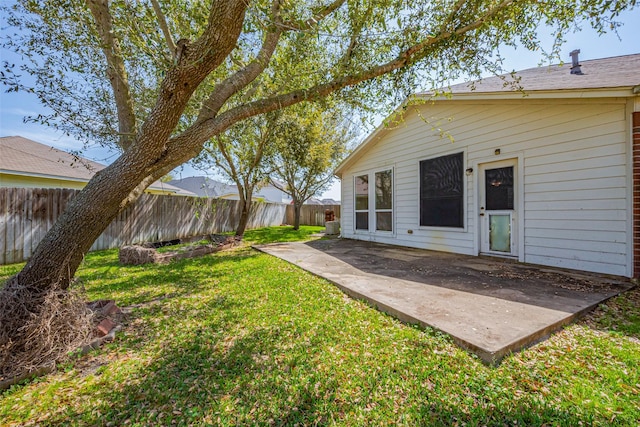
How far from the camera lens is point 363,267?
16.4 feet

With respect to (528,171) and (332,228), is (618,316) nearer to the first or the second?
(528,171)

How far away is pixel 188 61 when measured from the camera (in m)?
2.43

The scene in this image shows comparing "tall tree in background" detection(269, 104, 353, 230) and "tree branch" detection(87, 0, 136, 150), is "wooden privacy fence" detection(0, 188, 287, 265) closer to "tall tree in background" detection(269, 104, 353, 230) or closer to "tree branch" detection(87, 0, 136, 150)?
"tree branch" detection(87, 0, 136, 150)

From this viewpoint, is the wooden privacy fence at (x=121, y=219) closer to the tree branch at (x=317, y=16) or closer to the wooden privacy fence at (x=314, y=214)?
the tree branch at (x=317, y=16)

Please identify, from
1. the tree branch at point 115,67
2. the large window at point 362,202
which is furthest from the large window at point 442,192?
the tree branch at point 115,67

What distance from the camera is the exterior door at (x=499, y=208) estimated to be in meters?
5.25

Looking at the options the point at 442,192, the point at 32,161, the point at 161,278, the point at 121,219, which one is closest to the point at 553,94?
the point at 442,192

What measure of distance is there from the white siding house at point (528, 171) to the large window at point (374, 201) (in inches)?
5.1

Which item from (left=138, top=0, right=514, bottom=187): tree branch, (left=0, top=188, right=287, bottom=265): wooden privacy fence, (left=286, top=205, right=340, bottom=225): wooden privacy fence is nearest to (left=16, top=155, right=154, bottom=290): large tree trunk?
(left=138, top=0, right=514, bottom=187): tree branch

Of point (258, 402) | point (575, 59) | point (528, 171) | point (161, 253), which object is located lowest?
point (258, 402)

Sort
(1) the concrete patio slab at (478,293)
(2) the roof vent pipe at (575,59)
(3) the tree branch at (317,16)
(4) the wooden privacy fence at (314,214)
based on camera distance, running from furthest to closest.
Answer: (4) the wooden privacy fence at (314,214) < (2) the roof vent pipe at (575,59) < (3) the tree branch at (317,16) < (1) the concrete patio slab at (478,293)

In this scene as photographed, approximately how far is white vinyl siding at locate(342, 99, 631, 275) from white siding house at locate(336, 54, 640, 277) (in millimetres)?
15

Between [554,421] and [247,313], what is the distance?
2795mm

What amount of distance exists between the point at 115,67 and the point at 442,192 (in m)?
6.65
